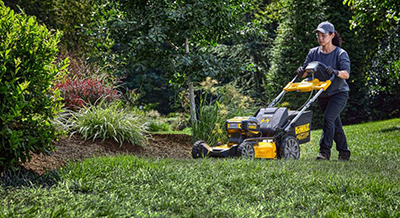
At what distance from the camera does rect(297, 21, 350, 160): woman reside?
5938 millimetres

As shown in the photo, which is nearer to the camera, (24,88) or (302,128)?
(24,88)

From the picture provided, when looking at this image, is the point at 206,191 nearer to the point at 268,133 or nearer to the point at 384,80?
the point at 268,133

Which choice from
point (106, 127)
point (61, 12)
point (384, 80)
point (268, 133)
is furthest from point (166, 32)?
point (384, 80)

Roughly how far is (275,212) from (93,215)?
1237 millimetres

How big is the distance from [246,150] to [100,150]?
6.24ft

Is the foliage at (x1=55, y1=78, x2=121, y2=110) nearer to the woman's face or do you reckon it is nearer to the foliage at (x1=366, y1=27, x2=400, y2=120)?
the woman's face

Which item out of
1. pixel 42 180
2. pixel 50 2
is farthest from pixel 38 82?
pixel 50 2

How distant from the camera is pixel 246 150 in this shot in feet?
18.3

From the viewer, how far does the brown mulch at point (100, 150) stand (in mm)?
4797

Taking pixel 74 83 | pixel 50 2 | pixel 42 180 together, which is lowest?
pixel 42 180

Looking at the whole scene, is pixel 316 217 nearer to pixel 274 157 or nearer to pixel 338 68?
pixel 274 157

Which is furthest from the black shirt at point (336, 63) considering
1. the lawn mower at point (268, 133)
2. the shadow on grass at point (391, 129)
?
the shadow on grass at point (391, 129)

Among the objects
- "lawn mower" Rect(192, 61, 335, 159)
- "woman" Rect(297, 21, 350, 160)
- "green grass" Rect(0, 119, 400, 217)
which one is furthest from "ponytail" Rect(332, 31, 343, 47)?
"green grass" Rect(0, 119, 400, 217)

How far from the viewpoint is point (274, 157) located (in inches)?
231
